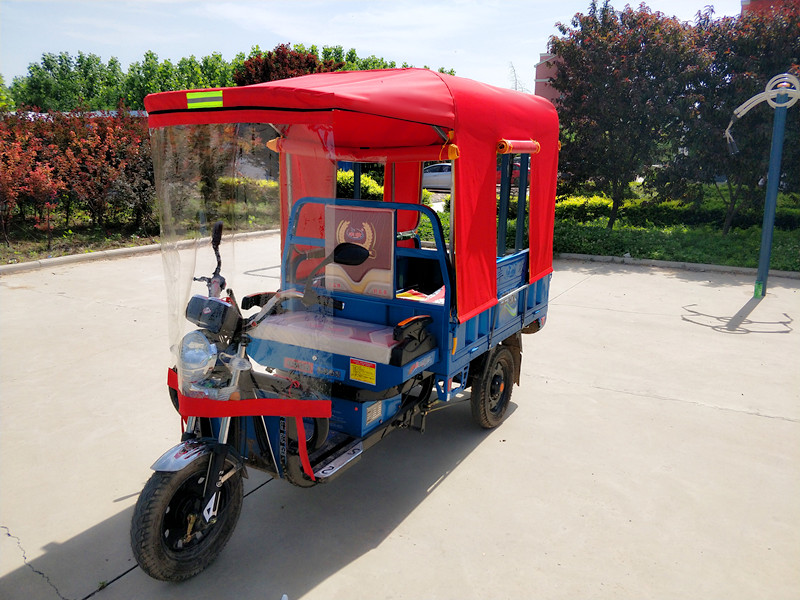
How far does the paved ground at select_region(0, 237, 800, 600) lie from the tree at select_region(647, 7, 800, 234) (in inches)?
279

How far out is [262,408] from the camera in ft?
9.56

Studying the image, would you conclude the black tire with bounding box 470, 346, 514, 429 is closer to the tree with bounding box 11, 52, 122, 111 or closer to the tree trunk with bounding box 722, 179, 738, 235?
the tree trunk with bounding box 722, 179, 738, 235

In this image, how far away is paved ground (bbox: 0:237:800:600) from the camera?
3107 millimetres

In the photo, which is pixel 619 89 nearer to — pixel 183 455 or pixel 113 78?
pixel 183 455

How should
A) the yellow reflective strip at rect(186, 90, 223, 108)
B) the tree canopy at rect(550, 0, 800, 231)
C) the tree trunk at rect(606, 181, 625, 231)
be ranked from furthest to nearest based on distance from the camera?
1. the tree trunk at rect(606, 181, 625, 231)
2. the tree canopy at rect(550, 0, 800, 231)
3. the yellow reflective strip at rect(186, 90, 223, 108)

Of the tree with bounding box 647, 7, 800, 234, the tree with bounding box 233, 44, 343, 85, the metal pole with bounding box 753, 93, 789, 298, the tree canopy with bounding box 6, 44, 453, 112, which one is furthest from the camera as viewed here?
the tree canopy with bounding box 6, 44, 453, 112

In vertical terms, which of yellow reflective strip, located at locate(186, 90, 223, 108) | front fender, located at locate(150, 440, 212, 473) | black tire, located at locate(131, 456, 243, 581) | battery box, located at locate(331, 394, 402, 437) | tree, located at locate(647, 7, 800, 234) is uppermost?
tree, located at locate(647, 7, 800, 234)

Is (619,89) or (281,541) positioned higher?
(619,89)

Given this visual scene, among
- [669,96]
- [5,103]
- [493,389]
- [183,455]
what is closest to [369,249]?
[493,389]

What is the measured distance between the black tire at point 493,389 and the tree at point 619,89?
30.8 ft

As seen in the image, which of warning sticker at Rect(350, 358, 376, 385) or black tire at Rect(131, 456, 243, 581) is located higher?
warning sticker at Rect(350, 358, 376, 385)

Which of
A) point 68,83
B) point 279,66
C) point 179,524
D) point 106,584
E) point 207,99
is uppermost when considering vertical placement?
point 68,83

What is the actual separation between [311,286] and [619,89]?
11.5m

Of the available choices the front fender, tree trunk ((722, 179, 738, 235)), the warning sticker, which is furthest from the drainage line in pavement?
tree trunk ((722, 179, 738, 235))
